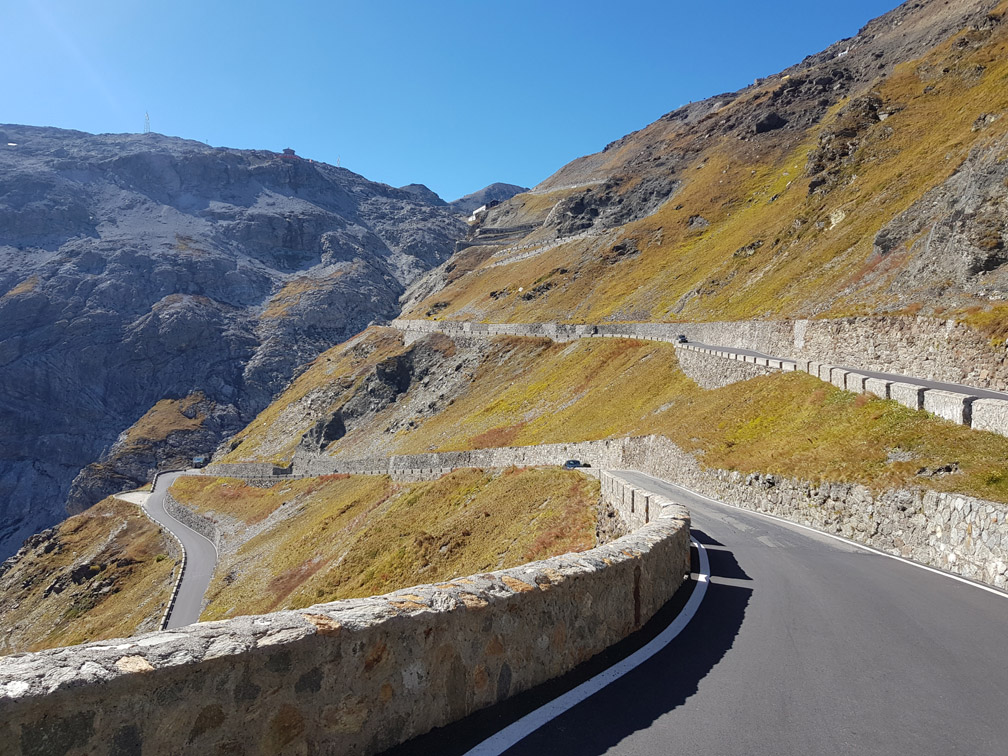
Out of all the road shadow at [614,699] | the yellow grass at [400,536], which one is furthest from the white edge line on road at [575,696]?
the yellow grass at [400,536]

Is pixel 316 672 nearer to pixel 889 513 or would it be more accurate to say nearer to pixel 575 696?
pixel 575 696

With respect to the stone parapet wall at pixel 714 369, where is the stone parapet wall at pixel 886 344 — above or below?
above

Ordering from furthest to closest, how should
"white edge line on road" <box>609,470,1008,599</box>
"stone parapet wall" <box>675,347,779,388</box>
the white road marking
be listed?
1. the white road marking
2. "stone parapet wall" <box>675,347,779,388</box>
3. "white edge line on road" <box>609,470,1008,599</box>

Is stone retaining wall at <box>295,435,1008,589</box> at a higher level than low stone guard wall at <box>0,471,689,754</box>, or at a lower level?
lower

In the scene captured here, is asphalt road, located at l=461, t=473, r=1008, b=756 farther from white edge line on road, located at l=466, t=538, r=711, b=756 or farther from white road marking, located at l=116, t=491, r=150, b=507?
white road marking, located at l=116, t=491, r=150, b=507

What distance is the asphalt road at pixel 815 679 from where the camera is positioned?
5.34m

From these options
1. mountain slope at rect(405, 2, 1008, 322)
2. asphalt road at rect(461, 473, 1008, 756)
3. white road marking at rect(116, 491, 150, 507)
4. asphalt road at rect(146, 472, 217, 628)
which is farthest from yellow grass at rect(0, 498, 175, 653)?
mountain slope at rect(405, 2, 1008, 322)

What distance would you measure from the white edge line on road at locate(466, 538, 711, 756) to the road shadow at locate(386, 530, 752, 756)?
66mm

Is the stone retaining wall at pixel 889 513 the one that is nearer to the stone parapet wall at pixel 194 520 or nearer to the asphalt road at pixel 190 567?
the asphalt road at pixel 190 567

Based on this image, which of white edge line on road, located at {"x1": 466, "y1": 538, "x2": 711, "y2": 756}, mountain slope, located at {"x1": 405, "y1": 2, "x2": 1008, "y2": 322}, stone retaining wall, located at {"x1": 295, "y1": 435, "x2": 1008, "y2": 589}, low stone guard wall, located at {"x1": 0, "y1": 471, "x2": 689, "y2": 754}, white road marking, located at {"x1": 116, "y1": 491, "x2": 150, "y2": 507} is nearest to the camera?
low stone guard wall, located at {"x1": 0, "y1": 471, "x2": 689, "y2": 754}

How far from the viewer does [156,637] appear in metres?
4.34

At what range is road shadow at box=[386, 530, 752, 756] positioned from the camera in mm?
5184

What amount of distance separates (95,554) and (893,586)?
3324 inches

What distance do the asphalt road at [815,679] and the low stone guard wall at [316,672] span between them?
860mm
